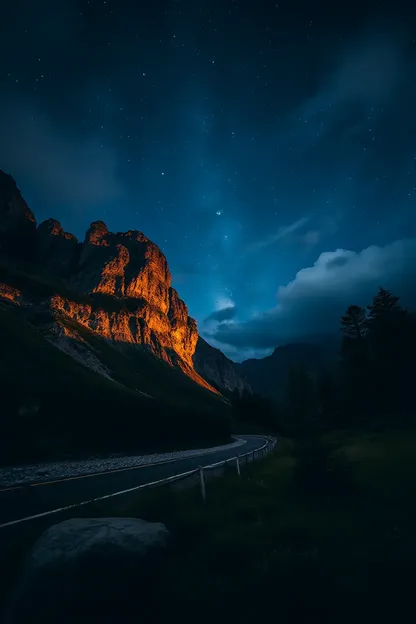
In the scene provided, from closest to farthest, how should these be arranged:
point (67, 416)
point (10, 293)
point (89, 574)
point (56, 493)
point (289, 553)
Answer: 1. point (89, 574)
2. point (289, 553)
3. point (56, 493)
4. point (67, 416)
5. point (10, 293)

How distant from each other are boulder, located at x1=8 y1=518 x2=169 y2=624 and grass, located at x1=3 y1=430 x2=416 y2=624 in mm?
328

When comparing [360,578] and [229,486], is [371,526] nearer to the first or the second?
[360,578]

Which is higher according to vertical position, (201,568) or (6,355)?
(6,355)

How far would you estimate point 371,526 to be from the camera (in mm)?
5914

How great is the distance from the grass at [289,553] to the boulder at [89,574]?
1.07ft

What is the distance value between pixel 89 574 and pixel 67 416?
99.4 feet

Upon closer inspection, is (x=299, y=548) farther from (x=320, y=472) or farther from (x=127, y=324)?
(x=127, y=324)

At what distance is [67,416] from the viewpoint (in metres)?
30.8

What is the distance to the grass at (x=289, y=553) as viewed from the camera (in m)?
3.54

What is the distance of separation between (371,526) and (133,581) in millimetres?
4564

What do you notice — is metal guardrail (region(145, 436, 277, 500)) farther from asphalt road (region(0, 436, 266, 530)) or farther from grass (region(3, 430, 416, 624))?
asphalt road (region(0, 436, 266, 530))

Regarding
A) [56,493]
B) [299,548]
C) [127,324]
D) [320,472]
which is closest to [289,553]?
[299,548]

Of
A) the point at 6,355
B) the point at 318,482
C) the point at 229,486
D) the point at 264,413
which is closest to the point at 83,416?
the point at 6,355

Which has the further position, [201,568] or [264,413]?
[264,413]
